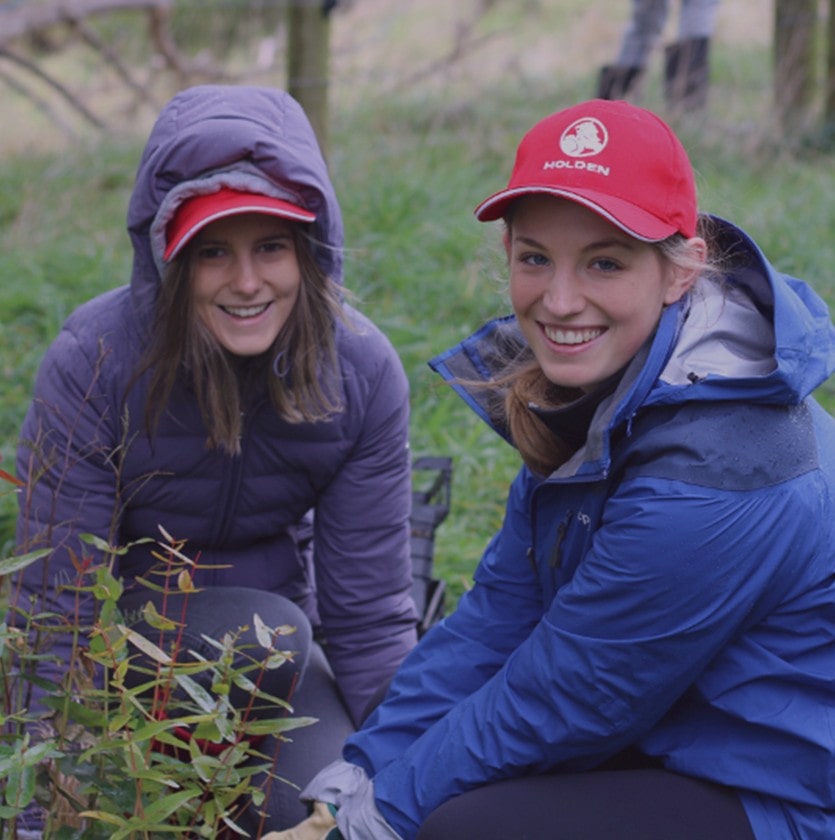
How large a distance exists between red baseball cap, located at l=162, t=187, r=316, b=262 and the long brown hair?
51 millimetres

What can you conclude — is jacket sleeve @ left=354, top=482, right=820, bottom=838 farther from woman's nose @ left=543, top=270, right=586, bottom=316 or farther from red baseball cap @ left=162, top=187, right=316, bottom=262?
red baseball cap @ left=162, top=187, right=316, bottom=262

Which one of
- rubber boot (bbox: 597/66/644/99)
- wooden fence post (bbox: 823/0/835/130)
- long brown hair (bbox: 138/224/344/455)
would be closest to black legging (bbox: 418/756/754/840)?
long brown hair (bbox: 138/224/344/455)

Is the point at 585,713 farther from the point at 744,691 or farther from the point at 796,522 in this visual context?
the point at 796,522

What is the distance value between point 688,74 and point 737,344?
5.59 m

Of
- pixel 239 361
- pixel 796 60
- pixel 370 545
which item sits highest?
pixel 796 60

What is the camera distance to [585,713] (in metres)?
1.85

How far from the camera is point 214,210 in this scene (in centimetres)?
233

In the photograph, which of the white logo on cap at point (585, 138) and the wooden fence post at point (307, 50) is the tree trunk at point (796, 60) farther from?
the white logo on cap at point (585, 138)

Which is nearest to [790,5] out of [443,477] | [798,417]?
[443,477]

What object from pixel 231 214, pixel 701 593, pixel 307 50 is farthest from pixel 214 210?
pixel 307 50

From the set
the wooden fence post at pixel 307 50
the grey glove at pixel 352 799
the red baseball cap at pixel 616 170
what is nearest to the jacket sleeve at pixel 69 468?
the grey glove at pixel 352 799

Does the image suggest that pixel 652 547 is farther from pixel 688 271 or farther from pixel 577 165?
pixel 577 165

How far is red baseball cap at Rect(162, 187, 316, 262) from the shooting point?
232 cm

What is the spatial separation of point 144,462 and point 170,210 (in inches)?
19.7
